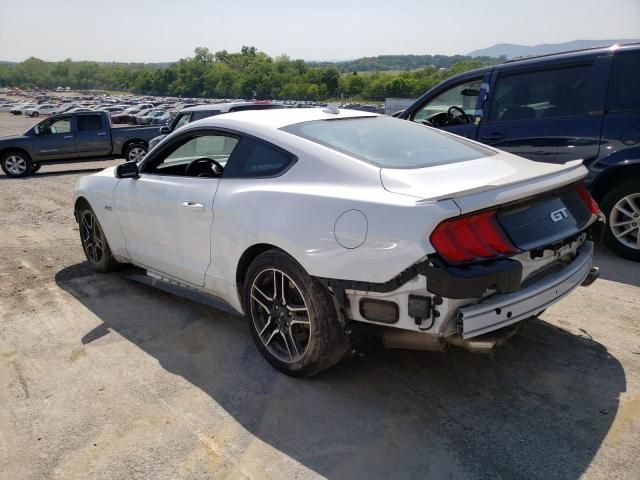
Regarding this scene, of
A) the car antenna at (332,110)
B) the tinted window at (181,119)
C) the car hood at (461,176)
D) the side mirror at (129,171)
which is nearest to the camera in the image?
the car hood at (461,176)

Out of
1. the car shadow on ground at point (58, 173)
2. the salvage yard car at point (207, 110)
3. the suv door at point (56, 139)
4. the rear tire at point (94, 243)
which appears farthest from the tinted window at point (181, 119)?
the rear tire at point (94, 243)

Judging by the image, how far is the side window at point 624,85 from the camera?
4922 mm

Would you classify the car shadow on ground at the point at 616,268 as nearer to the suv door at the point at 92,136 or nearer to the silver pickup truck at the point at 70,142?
the silver pickup truck at the point at 70,142

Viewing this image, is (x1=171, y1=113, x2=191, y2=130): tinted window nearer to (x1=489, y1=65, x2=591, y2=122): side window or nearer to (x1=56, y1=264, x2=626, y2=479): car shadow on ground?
(x1=489, y1=65, x2=591, y2=122): side window

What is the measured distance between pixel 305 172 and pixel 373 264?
0.75 m

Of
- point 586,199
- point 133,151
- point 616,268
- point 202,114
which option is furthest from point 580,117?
point 133,151

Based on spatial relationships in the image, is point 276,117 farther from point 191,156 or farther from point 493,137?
point 493,137

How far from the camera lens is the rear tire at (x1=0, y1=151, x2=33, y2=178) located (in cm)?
1349

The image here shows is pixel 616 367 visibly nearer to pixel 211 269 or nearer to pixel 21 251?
pixel 211 269

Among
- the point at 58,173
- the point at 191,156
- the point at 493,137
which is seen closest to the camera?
the point at 191,156

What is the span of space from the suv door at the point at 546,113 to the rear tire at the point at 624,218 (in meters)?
0.43

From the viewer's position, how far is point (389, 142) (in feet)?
10.9

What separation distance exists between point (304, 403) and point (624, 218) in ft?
12.6

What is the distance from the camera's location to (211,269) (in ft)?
11.6
